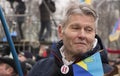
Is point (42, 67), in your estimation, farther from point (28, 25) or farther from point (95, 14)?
point (28, 25)

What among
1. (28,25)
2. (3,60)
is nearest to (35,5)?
(28,25)

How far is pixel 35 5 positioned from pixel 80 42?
19.0 metres

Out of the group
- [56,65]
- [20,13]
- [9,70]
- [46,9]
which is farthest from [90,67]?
[20,13]

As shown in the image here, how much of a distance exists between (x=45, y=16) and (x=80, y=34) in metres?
13.9

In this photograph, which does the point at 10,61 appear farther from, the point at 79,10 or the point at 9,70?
the point at 79,10

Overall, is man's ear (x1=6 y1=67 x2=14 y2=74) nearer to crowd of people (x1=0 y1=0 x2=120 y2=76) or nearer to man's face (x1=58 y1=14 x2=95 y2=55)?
crowd of people (x1=0 y1=0 x2=120 y2=76)

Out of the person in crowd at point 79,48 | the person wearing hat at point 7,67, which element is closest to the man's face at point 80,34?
the person in crowd at point 79,48

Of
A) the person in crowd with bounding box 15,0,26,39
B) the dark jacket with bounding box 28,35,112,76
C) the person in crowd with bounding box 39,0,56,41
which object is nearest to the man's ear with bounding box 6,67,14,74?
the dark jacket with bounding box 28,35,112,76

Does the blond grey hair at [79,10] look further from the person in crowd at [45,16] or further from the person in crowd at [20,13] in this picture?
the person in crowd at [20,13]

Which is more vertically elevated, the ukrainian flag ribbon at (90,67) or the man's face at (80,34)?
the man's face at (80,34)

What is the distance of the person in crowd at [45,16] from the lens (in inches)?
665

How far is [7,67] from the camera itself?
4.86m

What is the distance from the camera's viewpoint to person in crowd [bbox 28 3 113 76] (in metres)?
3.80

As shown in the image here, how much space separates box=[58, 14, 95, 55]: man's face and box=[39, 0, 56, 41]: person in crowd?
1276 cm
